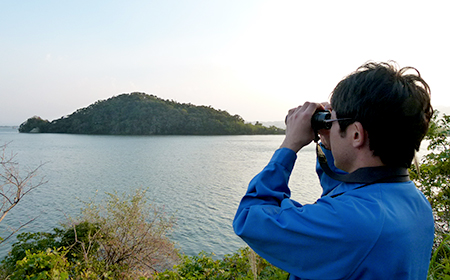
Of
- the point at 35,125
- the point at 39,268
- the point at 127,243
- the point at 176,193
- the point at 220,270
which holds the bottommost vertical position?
the point at 176,193

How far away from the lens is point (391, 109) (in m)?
0.92

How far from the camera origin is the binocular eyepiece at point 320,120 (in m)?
1.06

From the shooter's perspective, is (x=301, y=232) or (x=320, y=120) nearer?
(x=301, y=232)

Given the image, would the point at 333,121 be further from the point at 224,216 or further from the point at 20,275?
the point at 224,216

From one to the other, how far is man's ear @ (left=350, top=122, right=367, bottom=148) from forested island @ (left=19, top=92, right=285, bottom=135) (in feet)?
313

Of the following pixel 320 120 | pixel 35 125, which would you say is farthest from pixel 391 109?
pixel 35 125

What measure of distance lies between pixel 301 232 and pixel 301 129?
14.6 inches

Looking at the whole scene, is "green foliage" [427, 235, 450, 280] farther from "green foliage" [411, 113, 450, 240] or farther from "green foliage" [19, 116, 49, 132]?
"green foliage" [19, 116, 49, 132]

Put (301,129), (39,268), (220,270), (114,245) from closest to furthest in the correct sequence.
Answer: (301,129)
(39,268)
(220,270)
(114,245)

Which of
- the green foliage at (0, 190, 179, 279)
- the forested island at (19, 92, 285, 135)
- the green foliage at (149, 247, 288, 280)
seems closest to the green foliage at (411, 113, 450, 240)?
the green foliage at (149, 247, 288, 280)

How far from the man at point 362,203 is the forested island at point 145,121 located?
3752 inches

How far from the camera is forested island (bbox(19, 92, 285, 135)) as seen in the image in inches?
3787

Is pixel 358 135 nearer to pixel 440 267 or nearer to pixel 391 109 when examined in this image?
pixel 391 109

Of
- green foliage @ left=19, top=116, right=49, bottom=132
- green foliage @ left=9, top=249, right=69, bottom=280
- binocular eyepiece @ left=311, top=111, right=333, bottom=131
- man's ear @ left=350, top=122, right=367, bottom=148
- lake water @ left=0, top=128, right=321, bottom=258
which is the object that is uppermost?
green foliage @ left=19, top=116, right=49, bottom=132
